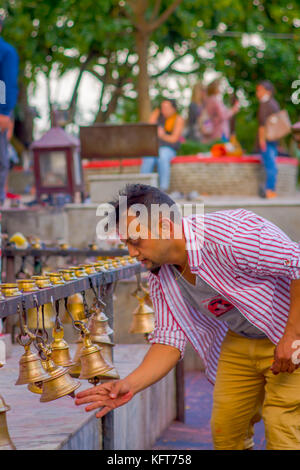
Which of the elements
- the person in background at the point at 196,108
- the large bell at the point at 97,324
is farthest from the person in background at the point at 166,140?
the large bell at the point at 97,324

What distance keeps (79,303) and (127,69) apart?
634 inches

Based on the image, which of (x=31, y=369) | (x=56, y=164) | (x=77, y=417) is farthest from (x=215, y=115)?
(x=31, y=369)

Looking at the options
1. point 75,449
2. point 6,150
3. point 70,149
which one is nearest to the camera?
point 75,449

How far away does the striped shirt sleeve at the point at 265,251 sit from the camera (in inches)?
104

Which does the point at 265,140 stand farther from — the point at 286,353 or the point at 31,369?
the point at 31,369

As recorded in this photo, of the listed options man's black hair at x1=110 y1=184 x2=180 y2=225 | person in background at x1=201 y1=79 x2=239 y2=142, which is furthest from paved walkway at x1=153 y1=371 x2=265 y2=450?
person in background at x1=201 y1=79 x2=239 y2=142

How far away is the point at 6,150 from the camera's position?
8.02 metres

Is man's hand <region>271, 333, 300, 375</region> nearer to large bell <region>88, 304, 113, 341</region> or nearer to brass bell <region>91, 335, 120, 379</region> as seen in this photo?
brass bell <region>91, 335, 120, 379</region>

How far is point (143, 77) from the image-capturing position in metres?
14.7

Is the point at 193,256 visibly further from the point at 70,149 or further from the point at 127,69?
the point at 127,69

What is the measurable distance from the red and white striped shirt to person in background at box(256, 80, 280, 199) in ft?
26.3

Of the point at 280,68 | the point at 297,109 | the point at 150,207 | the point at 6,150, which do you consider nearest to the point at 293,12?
the point at 280,68

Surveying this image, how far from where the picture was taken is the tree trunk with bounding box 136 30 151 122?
562 inches

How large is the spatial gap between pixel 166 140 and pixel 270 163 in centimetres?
158
